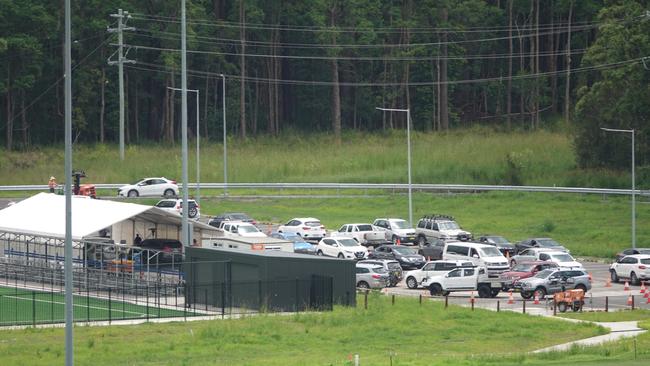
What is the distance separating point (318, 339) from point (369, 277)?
50.3 feet

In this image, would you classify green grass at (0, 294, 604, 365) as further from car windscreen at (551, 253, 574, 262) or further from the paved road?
car windscreen at (551, 253, 574, 262)

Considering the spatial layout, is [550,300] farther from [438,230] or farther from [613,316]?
[438,230]

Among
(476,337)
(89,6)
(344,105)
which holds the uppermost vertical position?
(89,6)

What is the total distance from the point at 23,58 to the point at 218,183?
2931 cm

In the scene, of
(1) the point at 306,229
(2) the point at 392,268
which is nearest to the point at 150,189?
(1) the point at 306,229

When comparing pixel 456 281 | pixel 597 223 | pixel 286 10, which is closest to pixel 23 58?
pixel 286 10

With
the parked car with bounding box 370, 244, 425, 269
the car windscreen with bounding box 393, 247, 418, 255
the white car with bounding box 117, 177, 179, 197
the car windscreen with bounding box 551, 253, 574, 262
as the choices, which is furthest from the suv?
the white car with bounding box 117, 177, 179, 197

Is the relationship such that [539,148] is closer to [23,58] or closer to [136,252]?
[23,58]

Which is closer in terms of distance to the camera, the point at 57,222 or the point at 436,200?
the point at 57,222

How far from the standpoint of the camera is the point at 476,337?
43.2 m

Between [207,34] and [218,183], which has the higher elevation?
[207,34]

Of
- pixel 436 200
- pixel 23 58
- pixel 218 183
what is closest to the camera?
pixel 436 200

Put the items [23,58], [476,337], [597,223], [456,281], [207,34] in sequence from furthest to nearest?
1. [207,34]
2. [23,58]
3. [597,223]
4. [456,281]
5. [476,337]

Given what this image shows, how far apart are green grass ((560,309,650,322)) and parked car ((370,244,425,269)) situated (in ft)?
48.4
